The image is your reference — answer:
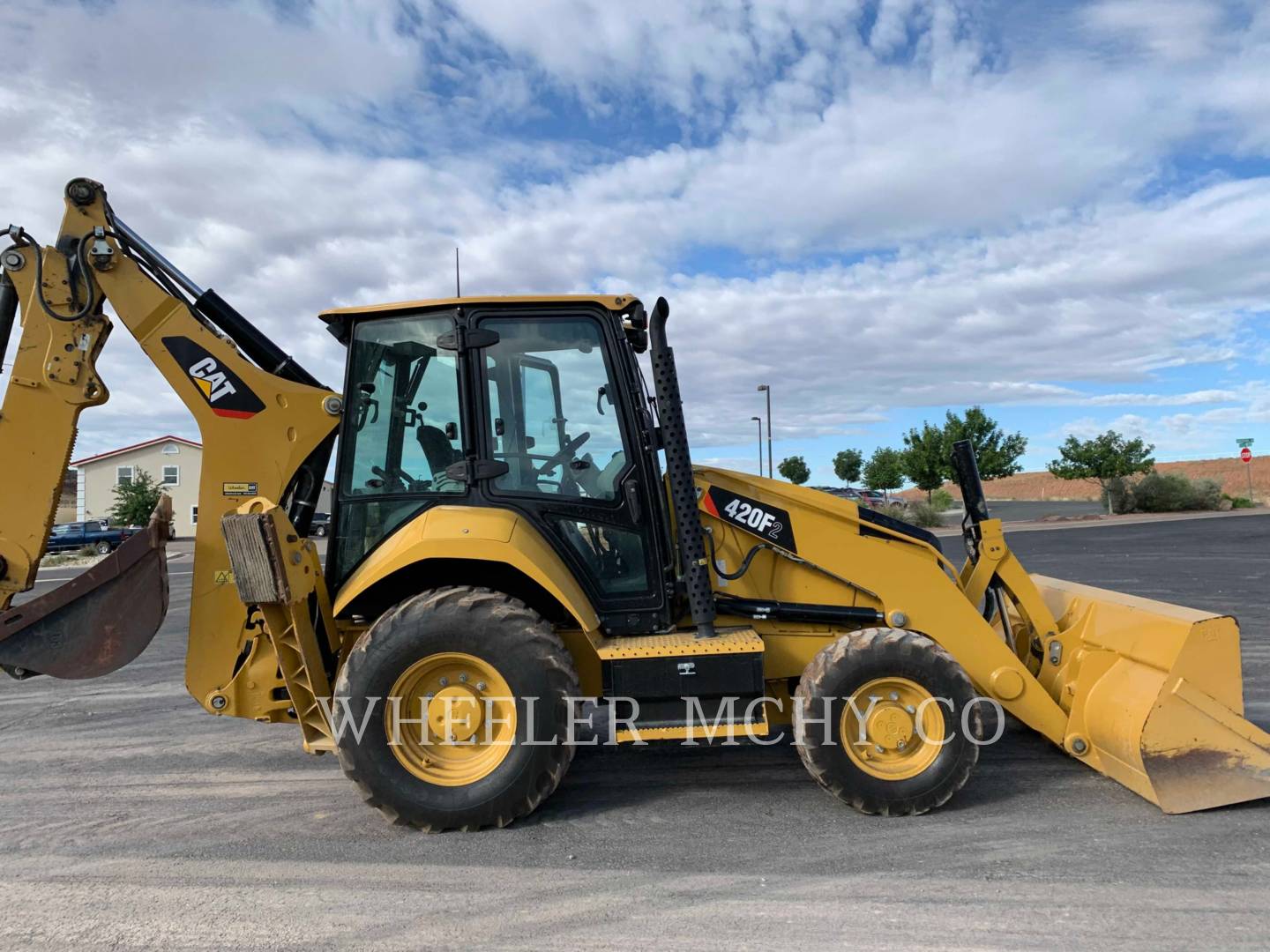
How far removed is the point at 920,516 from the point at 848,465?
25.8m

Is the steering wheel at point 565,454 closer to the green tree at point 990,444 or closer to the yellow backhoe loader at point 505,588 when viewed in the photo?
the yellow backhoe loader at point 505,588

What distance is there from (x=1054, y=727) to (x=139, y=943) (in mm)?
4299

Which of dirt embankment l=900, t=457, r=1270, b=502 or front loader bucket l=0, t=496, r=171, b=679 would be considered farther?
dirt embankment l=900, t=457, r=1270, b=502

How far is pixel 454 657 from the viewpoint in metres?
4.19

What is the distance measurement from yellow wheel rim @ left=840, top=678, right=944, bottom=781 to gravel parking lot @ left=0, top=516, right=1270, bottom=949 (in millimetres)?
268

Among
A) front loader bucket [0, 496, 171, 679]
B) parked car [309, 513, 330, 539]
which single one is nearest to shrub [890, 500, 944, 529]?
parked car [309, 513, 330, 539]

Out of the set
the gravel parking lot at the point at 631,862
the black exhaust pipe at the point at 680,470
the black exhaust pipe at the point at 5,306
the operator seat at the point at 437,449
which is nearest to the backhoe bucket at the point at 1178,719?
the gravel parking lot at the point at 631,862

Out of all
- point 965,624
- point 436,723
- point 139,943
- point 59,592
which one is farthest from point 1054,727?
point 59,592

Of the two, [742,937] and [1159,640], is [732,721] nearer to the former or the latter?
[742,937]

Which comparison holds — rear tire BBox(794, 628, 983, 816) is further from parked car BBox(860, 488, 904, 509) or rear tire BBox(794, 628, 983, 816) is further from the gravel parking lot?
parked car BBox(860, 488, 904, 509)

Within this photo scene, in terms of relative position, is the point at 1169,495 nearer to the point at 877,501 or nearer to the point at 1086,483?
the point at 877,501

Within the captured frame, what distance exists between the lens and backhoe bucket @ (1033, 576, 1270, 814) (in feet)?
13.4

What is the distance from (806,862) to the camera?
3744 mm

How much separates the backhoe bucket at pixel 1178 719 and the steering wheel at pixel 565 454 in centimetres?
295
